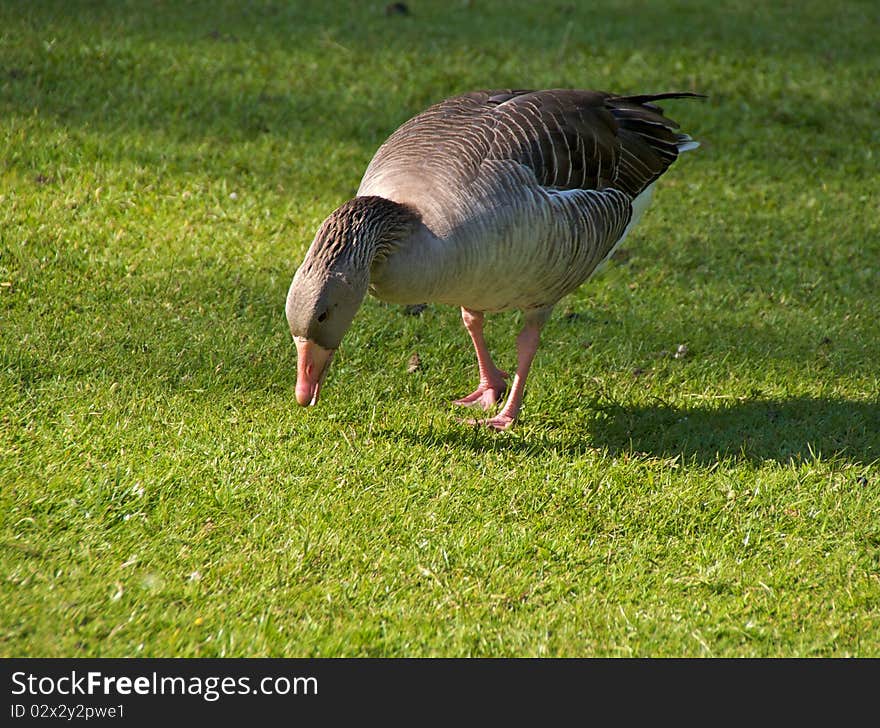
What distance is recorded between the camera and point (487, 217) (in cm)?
413

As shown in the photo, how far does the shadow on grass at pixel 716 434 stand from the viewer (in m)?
4.62

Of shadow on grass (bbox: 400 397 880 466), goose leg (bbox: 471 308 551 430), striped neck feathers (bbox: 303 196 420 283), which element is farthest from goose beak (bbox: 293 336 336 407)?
goose leg (bbox: 471 308 551 430)

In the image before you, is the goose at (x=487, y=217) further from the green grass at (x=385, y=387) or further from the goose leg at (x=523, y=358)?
the green grass at (x=385, y=387)

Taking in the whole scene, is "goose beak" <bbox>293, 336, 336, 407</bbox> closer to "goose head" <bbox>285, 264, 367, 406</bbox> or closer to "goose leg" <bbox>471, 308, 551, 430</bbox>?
"goose head" <bbox>285, 264, 367, 406</bbox>

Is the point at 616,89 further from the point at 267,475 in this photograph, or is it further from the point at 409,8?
the point at 267,475

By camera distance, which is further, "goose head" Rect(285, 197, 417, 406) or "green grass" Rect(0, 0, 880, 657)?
"goose head" Rect(285, 197, 417, 406)

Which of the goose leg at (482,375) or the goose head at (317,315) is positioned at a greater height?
the goose head at (317,315)

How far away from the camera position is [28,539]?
356 centimetres

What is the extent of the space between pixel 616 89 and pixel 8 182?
4.57 meters

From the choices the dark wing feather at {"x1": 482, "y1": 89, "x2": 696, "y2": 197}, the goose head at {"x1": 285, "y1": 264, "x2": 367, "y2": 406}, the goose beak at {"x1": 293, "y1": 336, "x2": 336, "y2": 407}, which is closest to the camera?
the goose head at {"x1": 285, "y1": 264, "x2": 367, "y2": 406}

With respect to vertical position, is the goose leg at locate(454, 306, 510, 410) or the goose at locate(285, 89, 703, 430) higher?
the goose at locate(285, 89, 703, 430)

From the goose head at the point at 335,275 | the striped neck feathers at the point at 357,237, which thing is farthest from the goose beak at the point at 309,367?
the striped neck feathers at the point at 357,237

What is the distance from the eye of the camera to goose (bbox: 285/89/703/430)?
390cm
